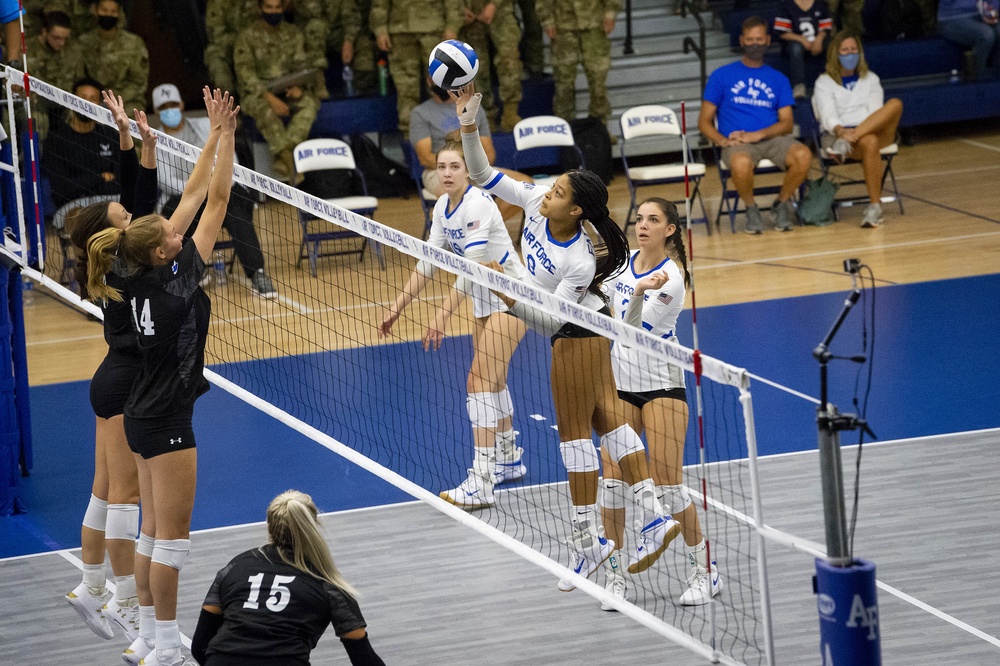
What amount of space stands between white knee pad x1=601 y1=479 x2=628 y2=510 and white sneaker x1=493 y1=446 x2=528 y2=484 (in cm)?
167

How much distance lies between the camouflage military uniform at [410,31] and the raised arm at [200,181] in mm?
9365

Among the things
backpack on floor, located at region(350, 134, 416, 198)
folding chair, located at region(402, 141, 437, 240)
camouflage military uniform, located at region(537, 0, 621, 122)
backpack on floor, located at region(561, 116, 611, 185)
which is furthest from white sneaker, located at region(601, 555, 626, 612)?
backpack on floor, located at region(350, 134, 416, 198)

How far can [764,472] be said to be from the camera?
7.73 meters

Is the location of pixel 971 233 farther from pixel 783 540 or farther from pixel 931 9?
pixel 783 540

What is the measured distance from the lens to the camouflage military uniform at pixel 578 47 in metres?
15.4

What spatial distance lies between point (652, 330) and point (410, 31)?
957 cm

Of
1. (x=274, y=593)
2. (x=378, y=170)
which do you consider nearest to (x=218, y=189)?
(x=274, y=593)

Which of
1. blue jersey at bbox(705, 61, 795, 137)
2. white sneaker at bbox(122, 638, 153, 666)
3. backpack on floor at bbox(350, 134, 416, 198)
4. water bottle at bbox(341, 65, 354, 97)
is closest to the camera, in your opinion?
white sneaker at bbox(122, 638, 153, 666)

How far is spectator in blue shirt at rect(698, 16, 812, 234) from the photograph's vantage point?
45.1ft

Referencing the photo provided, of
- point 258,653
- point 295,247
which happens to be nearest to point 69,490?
point 258,653

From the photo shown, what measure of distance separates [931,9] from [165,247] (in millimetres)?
15378

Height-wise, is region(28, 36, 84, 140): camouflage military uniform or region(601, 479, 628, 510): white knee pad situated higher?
region(28, 36, 84, 140): camouflage military uniform

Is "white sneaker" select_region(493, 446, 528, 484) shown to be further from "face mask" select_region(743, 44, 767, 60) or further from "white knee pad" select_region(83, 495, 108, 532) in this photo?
"face mask" select_region(743, 44, 767, 60)

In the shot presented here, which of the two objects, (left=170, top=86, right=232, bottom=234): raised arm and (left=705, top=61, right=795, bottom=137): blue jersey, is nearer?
(left=170, top=86, right=232, bottom=234): raised arm
